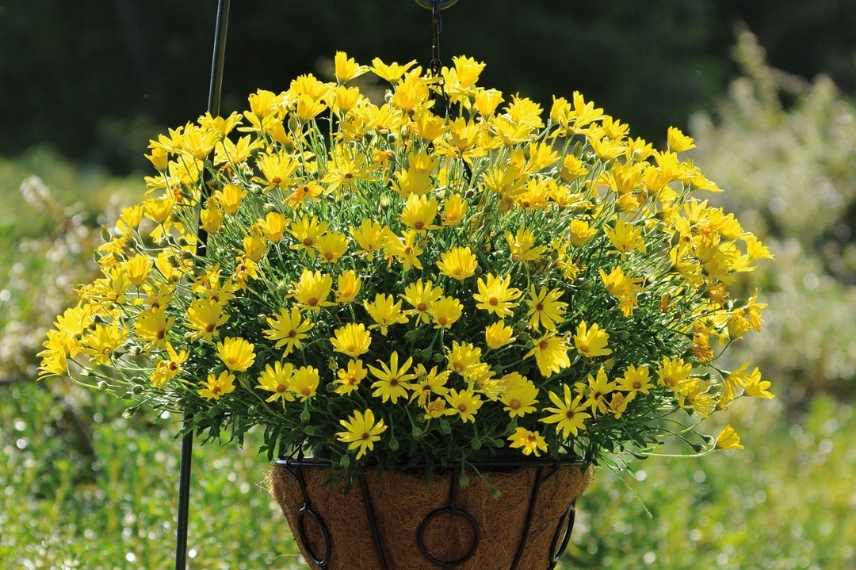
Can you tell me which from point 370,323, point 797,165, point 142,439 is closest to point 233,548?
point 142,439

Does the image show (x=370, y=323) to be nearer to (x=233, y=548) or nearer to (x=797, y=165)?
(x=233, y=548)

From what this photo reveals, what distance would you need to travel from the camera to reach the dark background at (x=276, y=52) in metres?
15.5

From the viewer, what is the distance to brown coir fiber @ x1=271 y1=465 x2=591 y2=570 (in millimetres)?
1645

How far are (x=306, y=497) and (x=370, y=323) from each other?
Answer: 28cm

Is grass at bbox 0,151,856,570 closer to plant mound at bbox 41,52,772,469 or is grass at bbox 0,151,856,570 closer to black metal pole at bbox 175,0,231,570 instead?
black metal pole at bbox 175,0,231,570

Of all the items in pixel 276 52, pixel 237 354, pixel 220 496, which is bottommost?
pixel 237 354

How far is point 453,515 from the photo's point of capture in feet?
5.43

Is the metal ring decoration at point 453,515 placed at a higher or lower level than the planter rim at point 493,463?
lower

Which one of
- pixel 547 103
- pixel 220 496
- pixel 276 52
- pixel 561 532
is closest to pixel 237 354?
pixel 561 532

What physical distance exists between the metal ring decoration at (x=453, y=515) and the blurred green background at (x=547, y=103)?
299 mm

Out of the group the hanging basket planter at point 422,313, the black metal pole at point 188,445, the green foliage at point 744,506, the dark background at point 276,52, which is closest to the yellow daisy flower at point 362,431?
the hanging basket planter at point 422,313

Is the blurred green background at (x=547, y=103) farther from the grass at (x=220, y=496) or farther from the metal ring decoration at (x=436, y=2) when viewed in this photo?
the metal ring decoration at (x=436, y=2)

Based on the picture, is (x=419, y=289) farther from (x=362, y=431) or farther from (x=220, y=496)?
(x=220, y=496)

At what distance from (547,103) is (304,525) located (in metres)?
14.8
